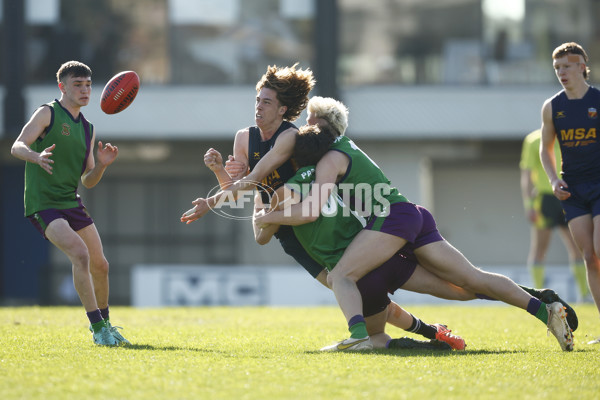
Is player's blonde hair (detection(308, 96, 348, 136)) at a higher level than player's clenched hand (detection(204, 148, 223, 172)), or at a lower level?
higher

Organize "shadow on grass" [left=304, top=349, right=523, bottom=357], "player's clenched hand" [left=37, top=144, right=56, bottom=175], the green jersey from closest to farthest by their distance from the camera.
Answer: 1. "shadow on grass" [left=304, top=349, right=523, bottom=357]
2. "player's clenched hand" [left=37, top=144, right=56, bottom=175]
3. the green jersey

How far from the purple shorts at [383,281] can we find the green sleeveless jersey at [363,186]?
0.39 metres

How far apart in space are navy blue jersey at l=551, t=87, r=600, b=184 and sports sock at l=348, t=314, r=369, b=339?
2.00m

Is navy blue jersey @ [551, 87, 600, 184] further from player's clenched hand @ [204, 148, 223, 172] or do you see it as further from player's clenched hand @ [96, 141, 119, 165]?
player's clenched hand @ [96, 141, 119, 165]

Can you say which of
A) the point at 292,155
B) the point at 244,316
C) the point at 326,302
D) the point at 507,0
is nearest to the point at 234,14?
the point at 507,0

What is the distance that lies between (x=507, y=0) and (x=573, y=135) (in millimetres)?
14097

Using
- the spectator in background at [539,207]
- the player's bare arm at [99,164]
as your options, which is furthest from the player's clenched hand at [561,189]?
the spectator in background at [539,207]

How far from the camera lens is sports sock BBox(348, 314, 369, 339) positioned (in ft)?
18.8

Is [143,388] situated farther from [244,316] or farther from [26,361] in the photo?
[244,316]

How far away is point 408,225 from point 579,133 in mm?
1572

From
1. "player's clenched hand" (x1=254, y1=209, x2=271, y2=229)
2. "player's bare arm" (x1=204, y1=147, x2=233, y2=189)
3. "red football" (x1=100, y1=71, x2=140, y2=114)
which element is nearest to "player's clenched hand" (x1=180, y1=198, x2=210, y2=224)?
"player's bare arm" (x1=204, y1=147, x2=233, y2=189)

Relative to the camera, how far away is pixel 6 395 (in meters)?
4.18

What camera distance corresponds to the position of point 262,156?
253 inches

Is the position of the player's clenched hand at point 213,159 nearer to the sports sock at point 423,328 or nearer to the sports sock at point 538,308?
the sports sock at point 423,328
